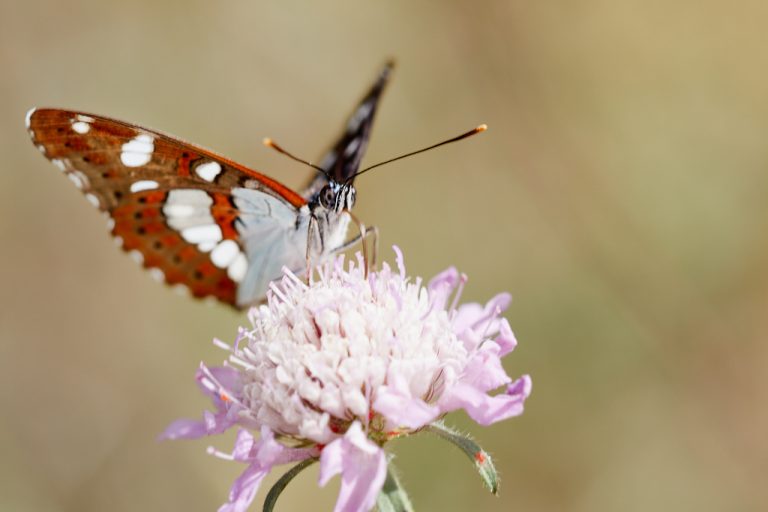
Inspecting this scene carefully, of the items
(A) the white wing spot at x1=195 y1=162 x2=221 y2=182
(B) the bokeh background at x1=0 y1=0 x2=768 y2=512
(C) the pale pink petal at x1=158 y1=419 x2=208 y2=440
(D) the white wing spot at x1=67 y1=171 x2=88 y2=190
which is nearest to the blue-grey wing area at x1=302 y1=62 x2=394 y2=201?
(A) the white wing spot at x1=195 y1=162 x2=221 y2=182

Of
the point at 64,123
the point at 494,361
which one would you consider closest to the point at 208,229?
the point at 64,123

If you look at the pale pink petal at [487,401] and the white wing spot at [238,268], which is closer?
the pale pink petal at [487,401]

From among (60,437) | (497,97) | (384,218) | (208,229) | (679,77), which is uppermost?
(679,77)

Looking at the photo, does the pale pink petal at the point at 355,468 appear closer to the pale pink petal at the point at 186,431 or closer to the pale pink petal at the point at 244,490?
the pale pink petal at the point at 244,490

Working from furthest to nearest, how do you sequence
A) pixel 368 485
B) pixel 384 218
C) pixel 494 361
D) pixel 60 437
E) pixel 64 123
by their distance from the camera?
pixel 384 218 < pixel 60 437 < pixel 64 123 < pixel 494 361 < pixel 368 485

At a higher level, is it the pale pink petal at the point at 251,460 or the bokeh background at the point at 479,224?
the bokeh background at the point at 479,224

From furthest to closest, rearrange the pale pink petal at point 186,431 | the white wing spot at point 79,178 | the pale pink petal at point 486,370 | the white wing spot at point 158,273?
1. the white wing spot at point 158,273
2. the white wing spot at point 79,178
3. the pale pink petal at point 186,431
4. the pale pink petal at point 486,370

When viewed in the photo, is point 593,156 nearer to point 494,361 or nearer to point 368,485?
point 494,361

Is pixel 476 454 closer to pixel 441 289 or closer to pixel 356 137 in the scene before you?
pixel 441 289

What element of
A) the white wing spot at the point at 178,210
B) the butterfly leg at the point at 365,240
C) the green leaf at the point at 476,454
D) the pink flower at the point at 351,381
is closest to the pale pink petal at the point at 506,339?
the pink flower at the point at 351,381
